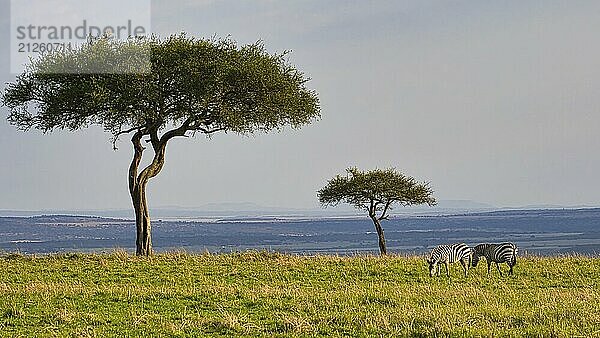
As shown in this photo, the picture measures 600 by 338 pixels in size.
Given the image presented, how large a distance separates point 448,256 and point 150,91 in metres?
14.2

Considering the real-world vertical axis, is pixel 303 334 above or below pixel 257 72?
below

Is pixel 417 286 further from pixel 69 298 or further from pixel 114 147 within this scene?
pixel 114 147

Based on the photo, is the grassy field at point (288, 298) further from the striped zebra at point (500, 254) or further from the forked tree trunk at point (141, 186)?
the forked tree trunk at point (141, 186)

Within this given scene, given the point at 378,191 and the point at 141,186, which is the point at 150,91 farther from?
the point at 378,191

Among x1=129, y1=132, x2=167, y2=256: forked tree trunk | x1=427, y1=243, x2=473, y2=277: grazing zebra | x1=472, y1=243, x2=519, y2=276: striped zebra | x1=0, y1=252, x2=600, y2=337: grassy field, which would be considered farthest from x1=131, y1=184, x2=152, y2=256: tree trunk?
x1=472, y1=243, x2=519, y2=276: striped zebra

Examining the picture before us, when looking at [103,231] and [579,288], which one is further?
[103,231]

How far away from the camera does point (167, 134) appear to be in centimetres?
3634

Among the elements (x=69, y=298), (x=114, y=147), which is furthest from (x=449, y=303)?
(x=114, y=147)

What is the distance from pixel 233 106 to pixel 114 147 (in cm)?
537

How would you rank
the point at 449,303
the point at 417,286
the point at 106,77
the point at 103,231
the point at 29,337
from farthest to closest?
the point at 103,231 < the point at 106,77 < the point at 417,286 < the point at 449,303 < the point at 29,337

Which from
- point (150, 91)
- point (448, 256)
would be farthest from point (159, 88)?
point (448, 256)

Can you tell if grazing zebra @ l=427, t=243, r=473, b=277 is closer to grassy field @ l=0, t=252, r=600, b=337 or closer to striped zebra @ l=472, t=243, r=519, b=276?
grassy field @ l=0, t=252, r=600, b=337

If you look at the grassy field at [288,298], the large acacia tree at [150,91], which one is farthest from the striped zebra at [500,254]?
the large acacia tree at [150,91]

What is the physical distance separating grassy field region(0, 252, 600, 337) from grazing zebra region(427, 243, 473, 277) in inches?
18.4
